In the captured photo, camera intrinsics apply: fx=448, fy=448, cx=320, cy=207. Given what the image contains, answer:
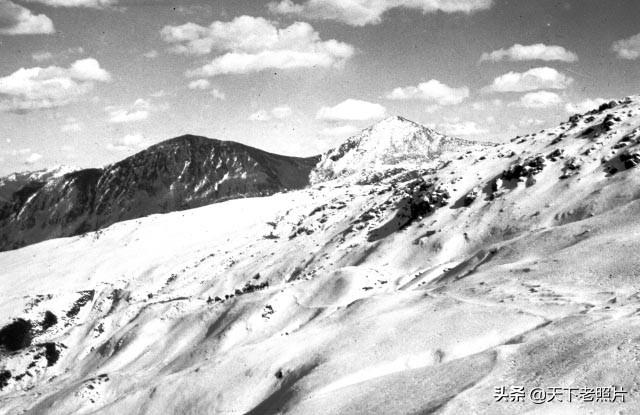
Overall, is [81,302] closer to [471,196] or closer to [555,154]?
[471,196]

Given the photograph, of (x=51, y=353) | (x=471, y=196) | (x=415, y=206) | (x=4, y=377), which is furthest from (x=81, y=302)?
(x=471, y=196)

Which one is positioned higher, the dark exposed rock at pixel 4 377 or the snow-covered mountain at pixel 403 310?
the snow-covered mountain at pixel 403 310

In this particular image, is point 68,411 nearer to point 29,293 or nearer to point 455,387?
point 455,387

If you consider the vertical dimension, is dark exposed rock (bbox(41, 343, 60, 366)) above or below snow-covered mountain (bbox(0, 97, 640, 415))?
below

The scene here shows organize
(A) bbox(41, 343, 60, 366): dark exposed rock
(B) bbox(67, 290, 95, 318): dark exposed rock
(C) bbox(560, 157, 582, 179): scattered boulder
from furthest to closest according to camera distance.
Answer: (B) bbox(67, 290, 95, 318): dark exposed rock
(A) bbox(41, 343, 60, 366): dark exposed rock
(C) bbox(560, 157, 582, 179): scattered boulder

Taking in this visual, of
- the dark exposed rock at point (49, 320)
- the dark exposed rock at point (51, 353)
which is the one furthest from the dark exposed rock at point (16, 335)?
the dark exposed rock at point (51, 353)

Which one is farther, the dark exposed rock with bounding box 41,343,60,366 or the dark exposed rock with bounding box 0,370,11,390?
the dark exposed rock with bounding box 41,343,60,366

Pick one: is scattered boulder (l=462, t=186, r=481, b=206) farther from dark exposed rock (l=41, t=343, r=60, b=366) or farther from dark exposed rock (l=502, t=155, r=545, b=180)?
dark exposed rock (l=41, t=343, r=60, b=366)

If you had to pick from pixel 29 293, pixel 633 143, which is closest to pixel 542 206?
pixel 633 143

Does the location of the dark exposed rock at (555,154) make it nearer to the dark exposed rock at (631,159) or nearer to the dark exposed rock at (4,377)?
the dark exposed rock at (631,159)

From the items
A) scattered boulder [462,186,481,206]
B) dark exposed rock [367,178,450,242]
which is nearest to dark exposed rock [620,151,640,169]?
scattered boulder [462,186,481,206]
